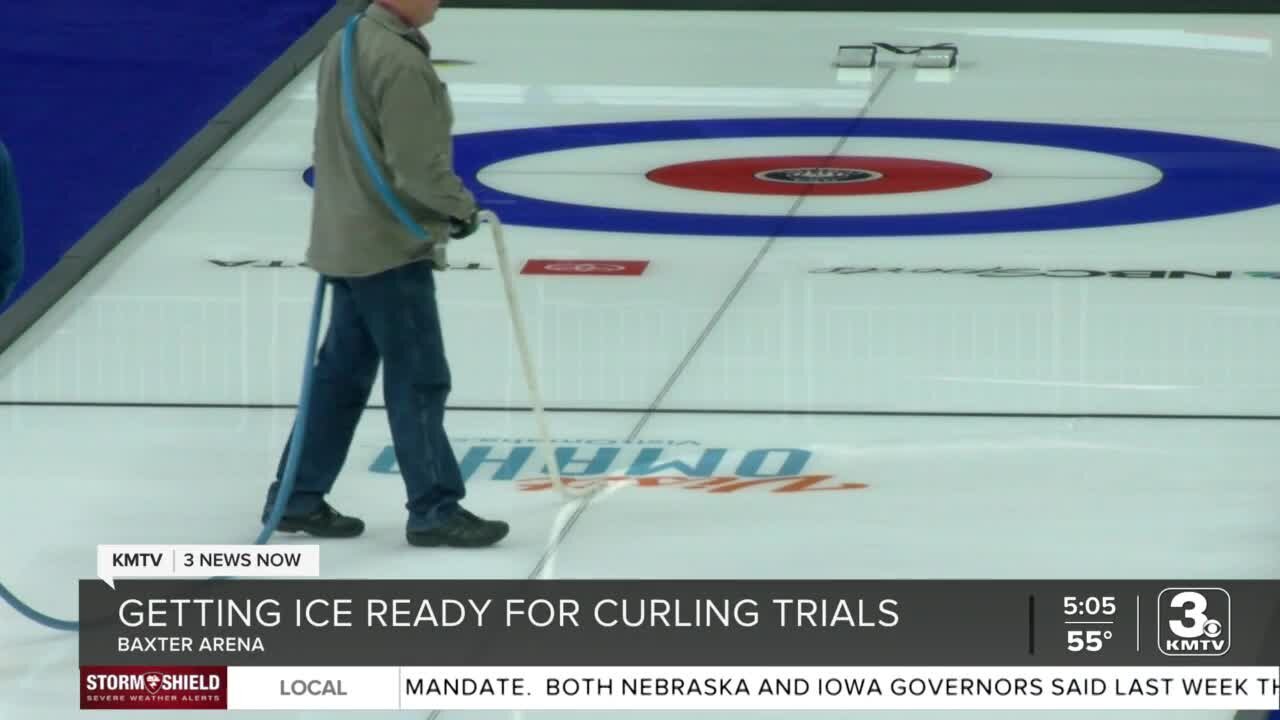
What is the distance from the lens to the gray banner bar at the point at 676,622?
516 cm

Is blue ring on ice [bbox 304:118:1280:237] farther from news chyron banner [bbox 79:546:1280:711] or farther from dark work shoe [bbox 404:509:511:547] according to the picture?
news chyron banner [bbox 79:546:1280:711]

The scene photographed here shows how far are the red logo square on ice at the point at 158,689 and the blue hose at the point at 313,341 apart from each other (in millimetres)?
375

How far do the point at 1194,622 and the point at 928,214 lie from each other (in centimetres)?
597

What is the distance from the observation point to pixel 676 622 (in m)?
5.42

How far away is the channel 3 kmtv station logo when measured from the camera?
5121mm

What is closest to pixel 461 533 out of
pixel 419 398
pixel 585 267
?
pixel 419 398

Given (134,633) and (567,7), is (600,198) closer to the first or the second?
(134,633)

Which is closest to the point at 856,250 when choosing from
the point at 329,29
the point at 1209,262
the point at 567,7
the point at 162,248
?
the point at 1209,262

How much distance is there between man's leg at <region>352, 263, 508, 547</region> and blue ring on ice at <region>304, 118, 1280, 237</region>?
4.68m

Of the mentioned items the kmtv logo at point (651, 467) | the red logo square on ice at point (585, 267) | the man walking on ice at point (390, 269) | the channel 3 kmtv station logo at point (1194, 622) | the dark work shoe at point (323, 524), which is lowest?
the red logo square on ice at point (585, 267)

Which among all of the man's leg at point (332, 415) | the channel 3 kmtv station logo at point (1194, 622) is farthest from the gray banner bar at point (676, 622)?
the man's leg at point (332, 415)

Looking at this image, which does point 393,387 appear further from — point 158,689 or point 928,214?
point 928,214

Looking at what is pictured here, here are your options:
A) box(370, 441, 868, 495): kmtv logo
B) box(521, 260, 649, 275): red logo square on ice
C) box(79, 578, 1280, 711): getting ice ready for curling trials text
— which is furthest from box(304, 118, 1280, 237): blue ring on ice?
box(79, 578, 1280, 711): getting ice ready for curling trials text

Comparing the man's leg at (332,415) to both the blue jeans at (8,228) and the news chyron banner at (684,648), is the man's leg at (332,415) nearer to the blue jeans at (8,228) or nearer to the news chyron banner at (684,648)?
the news chyron banner at (684,648)
